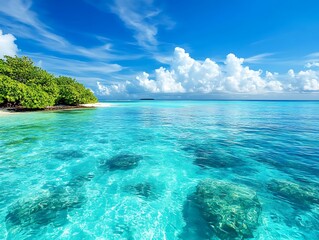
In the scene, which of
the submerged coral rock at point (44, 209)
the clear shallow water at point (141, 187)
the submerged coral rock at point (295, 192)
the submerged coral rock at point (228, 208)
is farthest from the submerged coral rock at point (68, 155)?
the submerged coral rock at point (295, 192)

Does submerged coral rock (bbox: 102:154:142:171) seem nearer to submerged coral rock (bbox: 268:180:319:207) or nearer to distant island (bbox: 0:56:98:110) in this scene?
submerged coral rock (bbox: 268:180:319:207)

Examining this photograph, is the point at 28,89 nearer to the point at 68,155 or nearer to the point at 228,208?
the point at 68,155

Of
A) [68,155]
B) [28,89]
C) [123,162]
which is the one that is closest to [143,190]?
[123,162]

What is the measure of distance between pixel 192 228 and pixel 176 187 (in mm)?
2961

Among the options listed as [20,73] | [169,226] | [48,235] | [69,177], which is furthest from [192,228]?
[20,73]

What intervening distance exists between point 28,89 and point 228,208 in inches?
2030

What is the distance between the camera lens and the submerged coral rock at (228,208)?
5.89 meters

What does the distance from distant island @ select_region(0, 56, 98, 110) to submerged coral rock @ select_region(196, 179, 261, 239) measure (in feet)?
159

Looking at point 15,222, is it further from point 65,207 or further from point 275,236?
point 275,236

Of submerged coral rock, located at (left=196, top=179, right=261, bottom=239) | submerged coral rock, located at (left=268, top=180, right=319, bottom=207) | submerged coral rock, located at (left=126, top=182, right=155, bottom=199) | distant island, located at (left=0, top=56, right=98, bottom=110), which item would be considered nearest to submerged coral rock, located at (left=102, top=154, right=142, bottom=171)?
submerged coral rock, located at (left=126, top=182, right=155, bottom=199)

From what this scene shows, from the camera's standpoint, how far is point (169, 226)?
20.8 feet

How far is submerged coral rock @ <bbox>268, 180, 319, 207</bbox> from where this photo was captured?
299 inches

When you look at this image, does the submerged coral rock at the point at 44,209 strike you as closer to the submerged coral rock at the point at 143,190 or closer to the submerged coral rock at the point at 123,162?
the submerged coral rock at the point at 143,190

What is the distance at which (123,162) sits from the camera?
1209 centimetres
